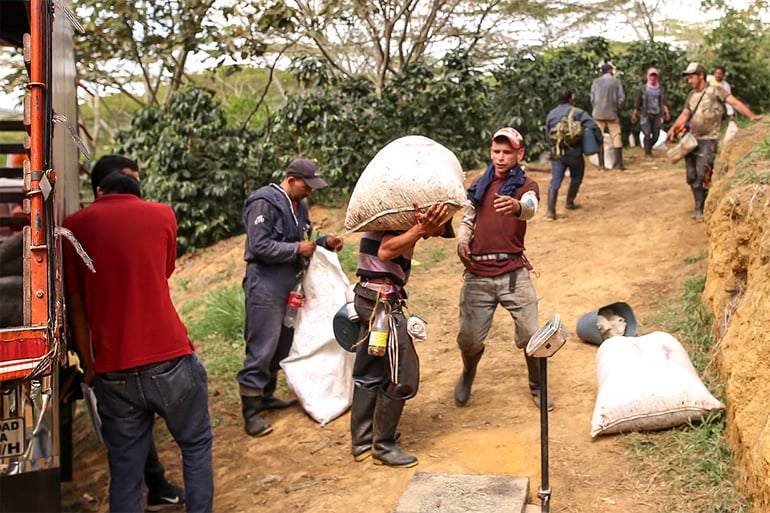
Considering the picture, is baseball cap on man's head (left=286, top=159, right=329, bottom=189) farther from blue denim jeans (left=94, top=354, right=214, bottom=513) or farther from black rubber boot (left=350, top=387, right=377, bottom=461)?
blue denim jeans (left=94, top=354, right=214, bottom=513)

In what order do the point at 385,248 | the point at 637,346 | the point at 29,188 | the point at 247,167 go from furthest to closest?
the point at 247,167 < the point at 637,346 < the point at 385,248 < the point at 29,188

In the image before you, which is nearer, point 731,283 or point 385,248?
point 385,248

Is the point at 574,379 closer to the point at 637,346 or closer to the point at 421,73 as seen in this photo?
the point at 637,346

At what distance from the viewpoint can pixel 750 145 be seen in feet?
22.5

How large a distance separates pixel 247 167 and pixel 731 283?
8.45 metres

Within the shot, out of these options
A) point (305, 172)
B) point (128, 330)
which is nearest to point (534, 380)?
point (305, 172)

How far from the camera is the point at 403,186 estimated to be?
4.18 metres

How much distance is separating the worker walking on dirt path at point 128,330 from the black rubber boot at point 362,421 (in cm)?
99

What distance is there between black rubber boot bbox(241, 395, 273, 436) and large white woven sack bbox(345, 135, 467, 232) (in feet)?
5.47

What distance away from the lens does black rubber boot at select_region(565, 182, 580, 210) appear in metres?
10.5

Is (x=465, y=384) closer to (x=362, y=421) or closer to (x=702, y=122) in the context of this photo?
(x=362, y=421)

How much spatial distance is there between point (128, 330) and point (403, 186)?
1540 millimetres

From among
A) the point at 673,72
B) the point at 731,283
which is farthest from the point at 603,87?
the point at 731,283

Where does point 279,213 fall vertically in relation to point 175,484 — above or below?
above
